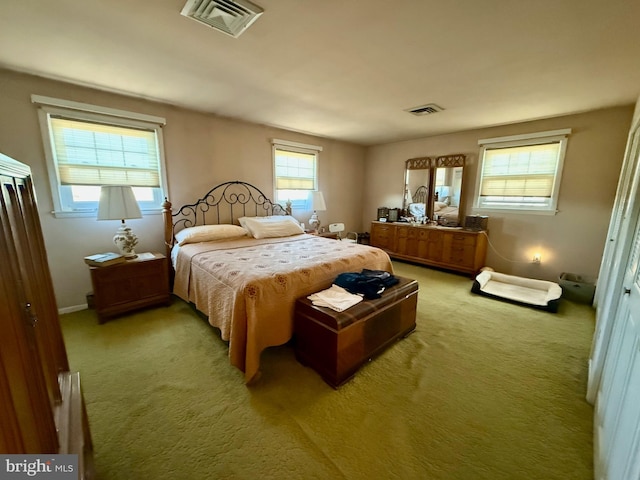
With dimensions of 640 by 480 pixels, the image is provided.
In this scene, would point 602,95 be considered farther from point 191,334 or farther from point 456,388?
point 191,334

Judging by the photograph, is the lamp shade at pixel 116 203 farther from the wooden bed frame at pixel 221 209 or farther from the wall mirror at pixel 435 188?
the wall mirror at pixel 435 188

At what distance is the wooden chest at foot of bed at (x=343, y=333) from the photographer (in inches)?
71.4

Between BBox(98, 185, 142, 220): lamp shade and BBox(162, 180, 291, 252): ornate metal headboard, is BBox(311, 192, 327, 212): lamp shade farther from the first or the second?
BBox(98, 185, 142, 220): lamp shade

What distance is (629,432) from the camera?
0.96 metres

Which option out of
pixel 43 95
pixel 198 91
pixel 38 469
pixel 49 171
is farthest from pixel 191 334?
pixel 43 95

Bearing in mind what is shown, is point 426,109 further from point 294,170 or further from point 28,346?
point 28,346

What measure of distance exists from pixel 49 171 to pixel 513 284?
18.9 feet

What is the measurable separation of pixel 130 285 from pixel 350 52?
10.0ft

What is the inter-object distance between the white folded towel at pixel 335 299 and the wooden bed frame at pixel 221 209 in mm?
2183

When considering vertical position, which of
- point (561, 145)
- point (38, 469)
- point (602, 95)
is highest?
point (602, 95)

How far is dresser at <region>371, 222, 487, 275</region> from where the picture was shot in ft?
13.5

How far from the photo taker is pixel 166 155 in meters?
3.31

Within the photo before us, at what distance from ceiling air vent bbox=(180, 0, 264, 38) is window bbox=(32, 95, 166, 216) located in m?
1.96

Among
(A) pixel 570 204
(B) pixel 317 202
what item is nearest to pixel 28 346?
(B) pixel 317 202
